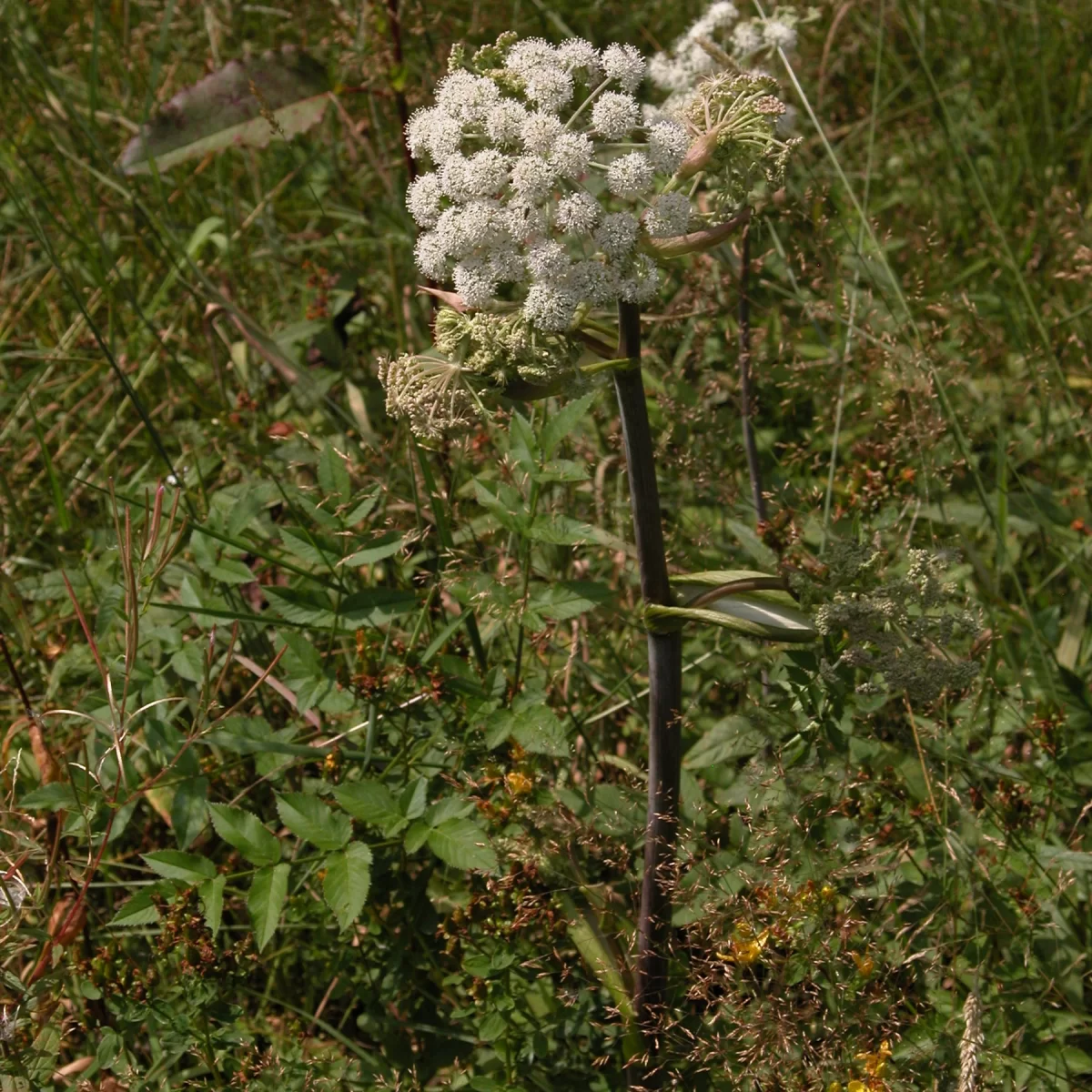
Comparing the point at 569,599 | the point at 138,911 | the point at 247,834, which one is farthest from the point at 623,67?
the point at 138,911

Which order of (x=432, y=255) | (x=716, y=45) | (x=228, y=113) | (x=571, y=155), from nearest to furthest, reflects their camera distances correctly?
(x=571, y=155) → (x=432, y=255) → (x=716, y=45) → (x=228, y=113)

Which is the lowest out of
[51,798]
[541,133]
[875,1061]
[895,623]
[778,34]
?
[875,1061]

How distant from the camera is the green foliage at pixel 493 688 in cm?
200

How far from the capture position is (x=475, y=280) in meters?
1.68

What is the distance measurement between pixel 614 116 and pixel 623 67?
0.11 meters

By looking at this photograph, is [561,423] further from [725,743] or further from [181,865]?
[181,865]

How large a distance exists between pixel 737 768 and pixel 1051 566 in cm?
111

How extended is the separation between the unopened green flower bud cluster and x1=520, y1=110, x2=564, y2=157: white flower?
2.83 feet

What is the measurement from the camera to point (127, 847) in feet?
8.58

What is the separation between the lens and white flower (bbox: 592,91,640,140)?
1.65m

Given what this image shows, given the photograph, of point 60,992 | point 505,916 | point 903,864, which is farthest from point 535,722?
point 60,992

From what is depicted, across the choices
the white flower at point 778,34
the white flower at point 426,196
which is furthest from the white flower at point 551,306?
the white flower at point 778,34

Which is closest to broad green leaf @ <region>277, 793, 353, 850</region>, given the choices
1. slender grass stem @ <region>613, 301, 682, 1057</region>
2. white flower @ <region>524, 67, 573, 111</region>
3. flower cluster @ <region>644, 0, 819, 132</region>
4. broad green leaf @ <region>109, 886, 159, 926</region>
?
broad green leaf @ <region>109, 886, 159, 926</region>

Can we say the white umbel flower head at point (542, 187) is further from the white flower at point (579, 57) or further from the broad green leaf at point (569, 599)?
the broad green leaf at point (569, 599)
